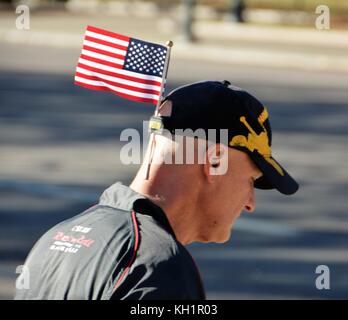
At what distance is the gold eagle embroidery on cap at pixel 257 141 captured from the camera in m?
3.63

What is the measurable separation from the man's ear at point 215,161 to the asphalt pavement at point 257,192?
17.9ft

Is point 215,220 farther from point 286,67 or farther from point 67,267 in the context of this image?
point 286,67

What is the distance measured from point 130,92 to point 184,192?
20.4 inches

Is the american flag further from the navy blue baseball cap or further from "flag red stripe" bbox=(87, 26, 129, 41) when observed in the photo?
the navy blue baseball cap

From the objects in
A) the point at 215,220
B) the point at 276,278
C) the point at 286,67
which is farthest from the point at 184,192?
the point at 286,67

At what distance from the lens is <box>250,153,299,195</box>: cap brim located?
3.75m

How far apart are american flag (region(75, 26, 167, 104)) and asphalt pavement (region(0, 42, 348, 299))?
5083 mm

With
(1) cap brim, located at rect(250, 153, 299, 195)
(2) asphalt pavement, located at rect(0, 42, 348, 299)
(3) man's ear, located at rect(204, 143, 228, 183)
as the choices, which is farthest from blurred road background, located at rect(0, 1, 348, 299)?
(3) man's ear, located at rect(204, 143, 228, 183)

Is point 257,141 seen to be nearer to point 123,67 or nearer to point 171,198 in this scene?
point 171,198

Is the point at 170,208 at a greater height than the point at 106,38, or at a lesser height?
lesser

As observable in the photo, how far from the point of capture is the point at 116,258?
3.18m

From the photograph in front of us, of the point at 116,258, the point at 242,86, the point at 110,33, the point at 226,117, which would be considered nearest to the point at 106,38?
the point at 110,33

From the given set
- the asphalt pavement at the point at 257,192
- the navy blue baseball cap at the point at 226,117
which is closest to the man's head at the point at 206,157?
the navy blue baseball cap at the point at 226,117

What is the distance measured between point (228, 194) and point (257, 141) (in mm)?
195
